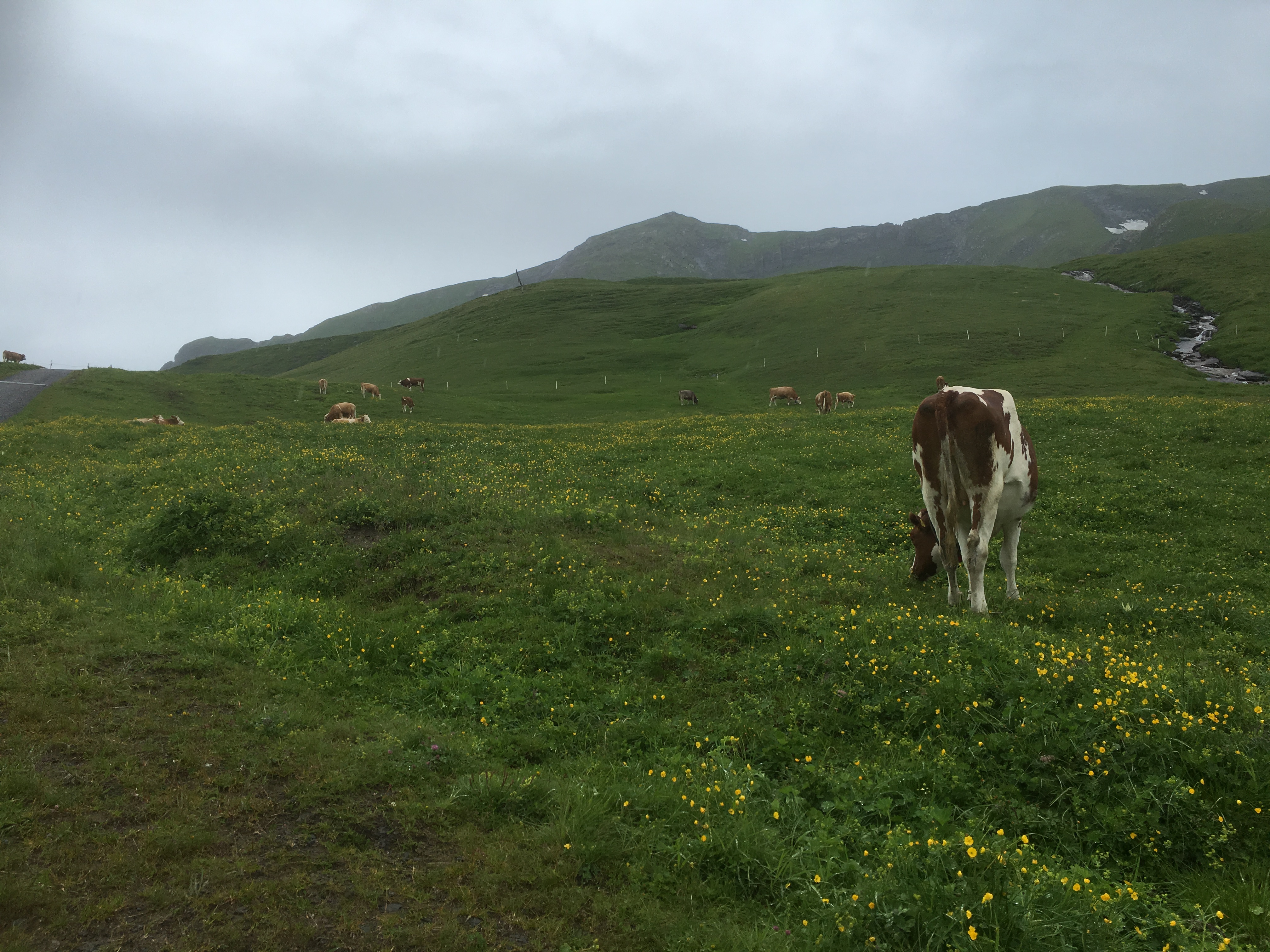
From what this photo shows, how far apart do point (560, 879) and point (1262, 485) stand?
2069 cm

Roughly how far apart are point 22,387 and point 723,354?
200 feet

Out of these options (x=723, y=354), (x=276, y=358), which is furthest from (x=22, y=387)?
(x=276, y=358)

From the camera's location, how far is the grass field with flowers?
4.77 meters

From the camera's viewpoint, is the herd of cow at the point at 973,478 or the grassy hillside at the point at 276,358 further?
the grassy hillside at the point at 276,358

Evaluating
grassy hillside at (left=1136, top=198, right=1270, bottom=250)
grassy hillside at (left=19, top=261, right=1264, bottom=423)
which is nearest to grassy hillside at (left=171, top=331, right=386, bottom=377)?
grassy hillside at (left=19, top=261, right=1264, bottom=423)

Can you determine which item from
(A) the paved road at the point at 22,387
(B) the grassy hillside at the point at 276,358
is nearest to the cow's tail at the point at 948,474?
(A) the paved road at the point at 22,387

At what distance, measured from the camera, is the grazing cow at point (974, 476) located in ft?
34.7

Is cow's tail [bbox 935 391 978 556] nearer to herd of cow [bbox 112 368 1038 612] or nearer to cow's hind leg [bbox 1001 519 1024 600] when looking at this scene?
herd of cow [bbox 112 368 1038 612]

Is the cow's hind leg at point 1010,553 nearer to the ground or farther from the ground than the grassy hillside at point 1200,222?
nearer to the ground

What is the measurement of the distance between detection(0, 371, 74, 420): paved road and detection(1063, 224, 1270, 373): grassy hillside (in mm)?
83684

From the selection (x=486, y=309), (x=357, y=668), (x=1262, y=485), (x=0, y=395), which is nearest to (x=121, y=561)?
(x=357, y=668)

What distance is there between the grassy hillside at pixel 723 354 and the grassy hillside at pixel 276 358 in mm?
10778

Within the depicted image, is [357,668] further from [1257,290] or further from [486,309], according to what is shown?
[486,309]

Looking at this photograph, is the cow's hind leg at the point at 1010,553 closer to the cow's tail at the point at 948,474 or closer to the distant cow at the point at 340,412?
the cow's tail at the point at 948,474
